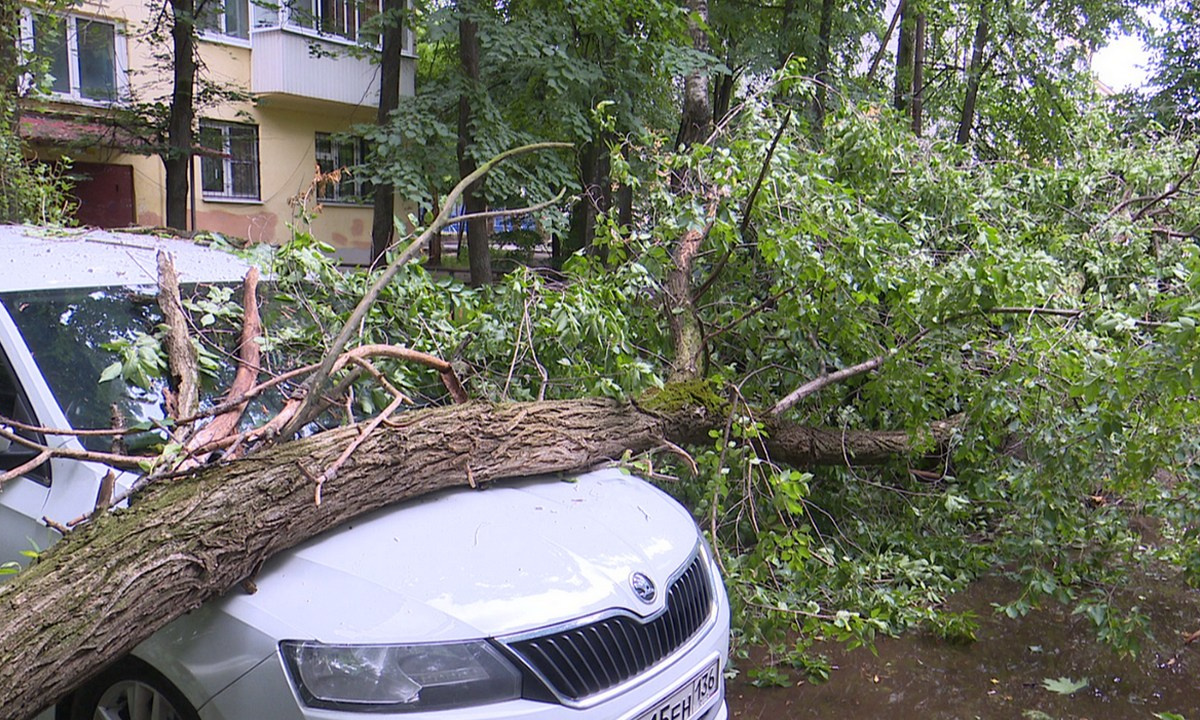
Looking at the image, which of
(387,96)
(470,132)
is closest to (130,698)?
(470,132)

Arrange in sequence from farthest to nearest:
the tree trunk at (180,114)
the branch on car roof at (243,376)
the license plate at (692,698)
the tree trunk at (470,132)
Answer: the tree trunk at (180,114), the tree trunk at (470,132), the branch on car roof at (243,376), the license plate at (692,698)

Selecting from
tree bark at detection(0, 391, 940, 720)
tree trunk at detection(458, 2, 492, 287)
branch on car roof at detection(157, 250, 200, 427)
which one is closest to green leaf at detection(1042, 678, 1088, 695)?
tree bark at detection(0, 391, 940, 720)

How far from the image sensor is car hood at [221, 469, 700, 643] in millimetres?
2314

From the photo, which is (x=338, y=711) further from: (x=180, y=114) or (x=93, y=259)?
(x=180, y=114)

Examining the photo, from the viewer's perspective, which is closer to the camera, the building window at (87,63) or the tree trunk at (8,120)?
the tree trunk at (8,120)

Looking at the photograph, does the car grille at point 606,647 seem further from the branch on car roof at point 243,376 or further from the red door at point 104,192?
the red door at point 104,192

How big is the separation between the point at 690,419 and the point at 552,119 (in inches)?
267

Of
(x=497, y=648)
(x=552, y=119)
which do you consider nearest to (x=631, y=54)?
(x=552, y=119)

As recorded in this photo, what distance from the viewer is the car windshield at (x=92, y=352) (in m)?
2.99

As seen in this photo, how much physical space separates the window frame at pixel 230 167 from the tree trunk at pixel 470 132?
9.79 metres

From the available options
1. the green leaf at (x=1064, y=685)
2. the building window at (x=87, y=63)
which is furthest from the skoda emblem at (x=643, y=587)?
the building window at (x=87, y=63)

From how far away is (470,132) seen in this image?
32.3 ft

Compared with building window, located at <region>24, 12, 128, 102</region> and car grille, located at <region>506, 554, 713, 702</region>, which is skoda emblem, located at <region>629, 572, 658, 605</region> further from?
building window, located at <region>24, 12, 128, 102</region>

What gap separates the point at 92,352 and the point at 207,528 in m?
1.10
